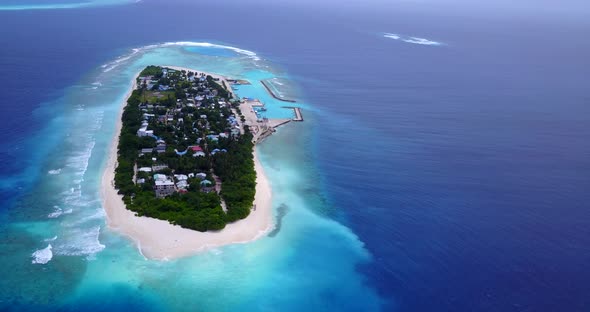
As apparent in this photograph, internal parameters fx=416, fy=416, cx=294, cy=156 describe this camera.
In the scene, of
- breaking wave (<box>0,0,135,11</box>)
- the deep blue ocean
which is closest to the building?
the deep blue ocean

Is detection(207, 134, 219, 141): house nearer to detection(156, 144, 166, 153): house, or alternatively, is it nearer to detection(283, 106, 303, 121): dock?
detection(156, 144, 166, 153): house

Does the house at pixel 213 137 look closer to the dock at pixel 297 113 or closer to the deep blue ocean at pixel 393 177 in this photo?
the deep blue ocean at pixel 393 177

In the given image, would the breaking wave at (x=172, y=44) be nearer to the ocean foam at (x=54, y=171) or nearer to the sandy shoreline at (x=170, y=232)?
the ocean foam at (x=54, y=171)

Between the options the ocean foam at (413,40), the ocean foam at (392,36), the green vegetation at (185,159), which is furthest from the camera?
the ocean foam at (392,36)

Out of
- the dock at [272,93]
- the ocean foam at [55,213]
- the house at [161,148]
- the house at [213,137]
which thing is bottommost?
the ocean foam at [55,213]

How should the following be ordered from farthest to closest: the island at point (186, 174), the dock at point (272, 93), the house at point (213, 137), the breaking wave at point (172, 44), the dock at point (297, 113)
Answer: the breaking wave at point (172, 44) → the dock at point (272, 93) → the dock at point (297, 113) → the house at point (213, 137) → the island at point (186, 174)

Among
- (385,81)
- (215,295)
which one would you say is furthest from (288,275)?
(385,81)

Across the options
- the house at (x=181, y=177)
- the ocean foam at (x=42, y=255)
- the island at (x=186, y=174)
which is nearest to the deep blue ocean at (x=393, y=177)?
the ocean foam at (x=42, y=255)

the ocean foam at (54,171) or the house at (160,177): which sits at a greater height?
the house at (160,177)

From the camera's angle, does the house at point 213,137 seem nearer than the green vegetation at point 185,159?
No
